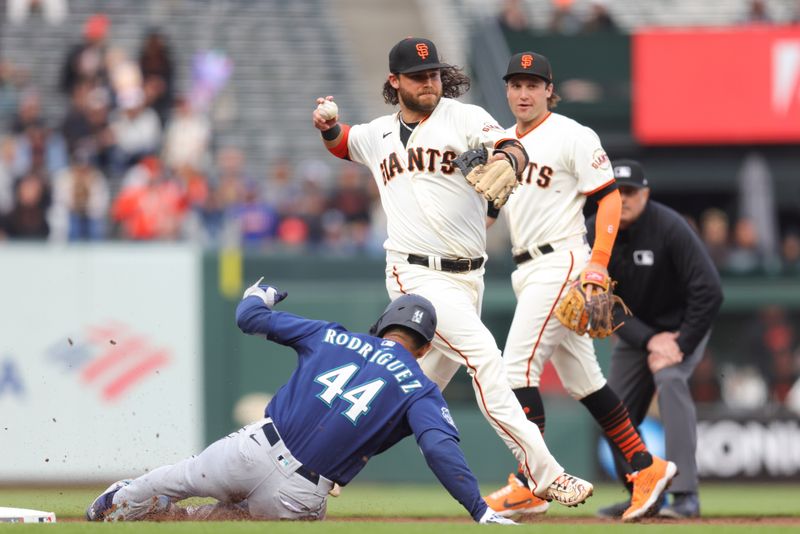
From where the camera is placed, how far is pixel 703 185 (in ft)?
52.7

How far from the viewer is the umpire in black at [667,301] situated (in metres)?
8.22

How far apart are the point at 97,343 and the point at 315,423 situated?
22.7 feet

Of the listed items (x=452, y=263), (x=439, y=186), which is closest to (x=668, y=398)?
(x=452, y=263)

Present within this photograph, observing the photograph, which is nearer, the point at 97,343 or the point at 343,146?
the point at 343,146

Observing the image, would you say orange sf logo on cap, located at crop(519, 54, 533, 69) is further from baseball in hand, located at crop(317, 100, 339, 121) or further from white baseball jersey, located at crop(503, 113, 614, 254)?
baseball in hand, located at crop(317, 100, 339, 121)

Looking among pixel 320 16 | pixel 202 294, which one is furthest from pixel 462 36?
pixel 202 294

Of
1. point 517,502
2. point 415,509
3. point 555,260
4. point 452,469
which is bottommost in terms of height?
point 415,509

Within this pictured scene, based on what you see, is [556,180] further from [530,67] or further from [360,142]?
[360,142]

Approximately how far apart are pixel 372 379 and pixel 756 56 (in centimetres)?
1025

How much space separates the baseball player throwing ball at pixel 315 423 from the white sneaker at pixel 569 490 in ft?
2.98

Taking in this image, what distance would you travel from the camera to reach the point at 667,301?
334 inches

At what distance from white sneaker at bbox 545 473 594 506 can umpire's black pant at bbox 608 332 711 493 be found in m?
1.30

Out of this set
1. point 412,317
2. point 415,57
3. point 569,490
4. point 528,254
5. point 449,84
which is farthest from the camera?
point 528,254

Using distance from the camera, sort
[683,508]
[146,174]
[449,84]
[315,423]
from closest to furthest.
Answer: [315,423]
[449,84]
[683,508]
[146,174]
